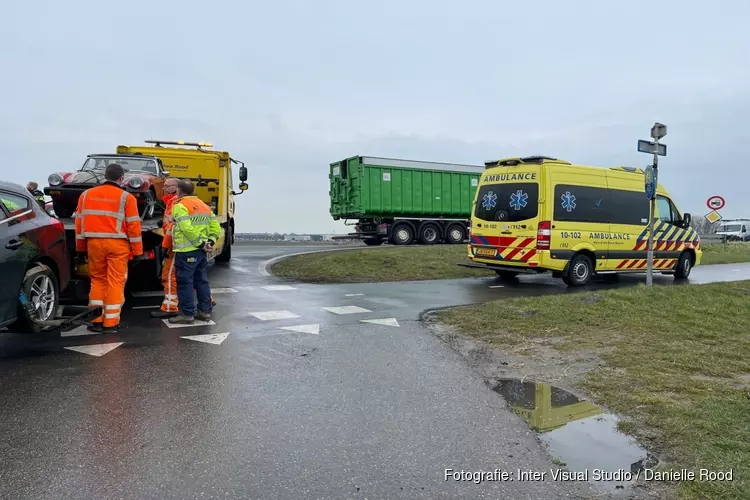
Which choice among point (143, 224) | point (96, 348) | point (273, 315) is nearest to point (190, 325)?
point (273, 315)

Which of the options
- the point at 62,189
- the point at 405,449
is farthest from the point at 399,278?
the point at 405,449

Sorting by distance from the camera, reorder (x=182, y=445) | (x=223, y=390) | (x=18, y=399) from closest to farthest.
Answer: (x=182, y=445)
(x=18, y=399)
(x=223, y=390)

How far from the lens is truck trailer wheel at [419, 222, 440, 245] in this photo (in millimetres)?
22516

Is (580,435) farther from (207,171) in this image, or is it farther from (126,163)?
(207,171)

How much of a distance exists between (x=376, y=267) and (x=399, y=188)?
9217mm

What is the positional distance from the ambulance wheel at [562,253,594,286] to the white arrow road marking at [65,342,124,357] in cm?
867

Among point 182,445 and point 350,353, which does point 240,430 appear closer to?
point 182,445

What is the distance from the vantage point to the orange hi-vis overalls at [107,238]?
6.10 meters

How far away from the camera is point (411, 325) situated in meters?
6.77

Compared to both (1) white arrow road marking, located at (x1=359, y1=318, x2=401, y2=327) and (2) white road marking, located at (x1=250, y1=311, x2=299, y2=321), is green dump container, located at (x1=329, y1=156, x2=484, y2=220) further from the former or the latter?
(1) white arrow road marking, located at (x1=359, y1=318, x2=401, y2=327)

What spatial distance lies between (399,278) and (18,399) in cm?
907

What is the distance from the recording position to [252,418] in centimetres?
355

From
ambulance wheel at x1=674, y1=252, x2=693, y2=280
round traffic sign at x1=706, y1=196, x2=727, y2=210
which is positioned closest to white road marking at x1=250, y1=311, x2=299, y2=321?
ambulance wheel at x1=674, y1=252, x2=693, y2=280

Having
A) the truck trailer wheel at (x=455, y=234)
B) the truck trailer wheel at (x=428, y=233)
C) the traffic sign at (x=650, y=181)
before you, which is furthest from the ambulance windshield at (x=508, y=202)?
the truck trailer wheel at (x=455, y=234)
